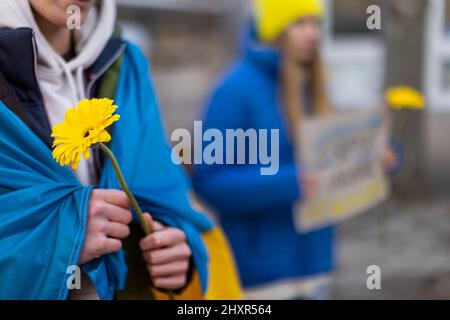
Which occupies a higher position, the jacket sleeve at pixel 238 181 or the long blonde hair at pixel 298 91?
the long blonde hair at pixel 298 91

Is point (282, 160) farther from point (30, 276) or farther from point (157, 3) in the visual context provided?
point (157, 3)

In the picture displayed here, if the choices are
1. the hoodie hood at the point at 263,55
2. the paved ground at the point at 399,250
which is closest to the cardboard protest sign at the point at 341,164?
the hoodie hood at the point at 263,55

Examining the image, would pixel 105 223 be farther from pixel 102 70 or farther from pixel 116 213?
pixel 102 70

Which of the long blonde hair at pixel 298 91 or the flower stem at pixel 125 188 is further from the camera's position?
the long blonde hair at pixel 298 91

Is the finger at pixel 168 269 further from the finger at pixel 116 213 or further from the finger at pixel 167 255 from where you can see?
the finger at pixel 116 213

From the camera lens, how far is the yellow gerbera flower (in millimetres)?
1212

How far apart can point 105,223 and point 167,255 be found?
19cm

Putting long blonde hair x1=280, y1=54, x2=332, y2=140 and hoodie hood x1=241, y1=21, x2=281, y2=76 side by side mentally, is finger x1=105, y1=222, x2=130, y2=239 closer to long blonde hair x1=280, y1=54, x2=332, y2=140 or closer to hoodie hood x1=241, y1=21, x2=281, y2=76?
long blonde hair x1=280, y1=54, x2=332, y2=140

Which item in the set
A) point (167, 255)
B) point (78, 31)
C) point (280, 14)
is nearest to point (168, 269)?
point (167, 255)

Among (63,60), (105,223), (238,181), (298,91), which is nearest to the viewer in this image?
(105,223)

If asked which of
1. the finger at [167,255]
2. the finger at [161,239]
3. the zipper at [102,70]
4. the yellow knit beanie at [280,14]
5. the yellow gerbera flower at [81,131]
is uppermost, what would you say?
the yellow knit beanie at [280,14]

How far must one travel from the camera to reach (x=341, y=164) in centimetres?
322

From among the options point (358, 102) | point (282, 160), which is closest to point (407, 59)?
point (358, 102)

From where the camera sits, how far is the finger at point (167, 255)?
1.48 meters
